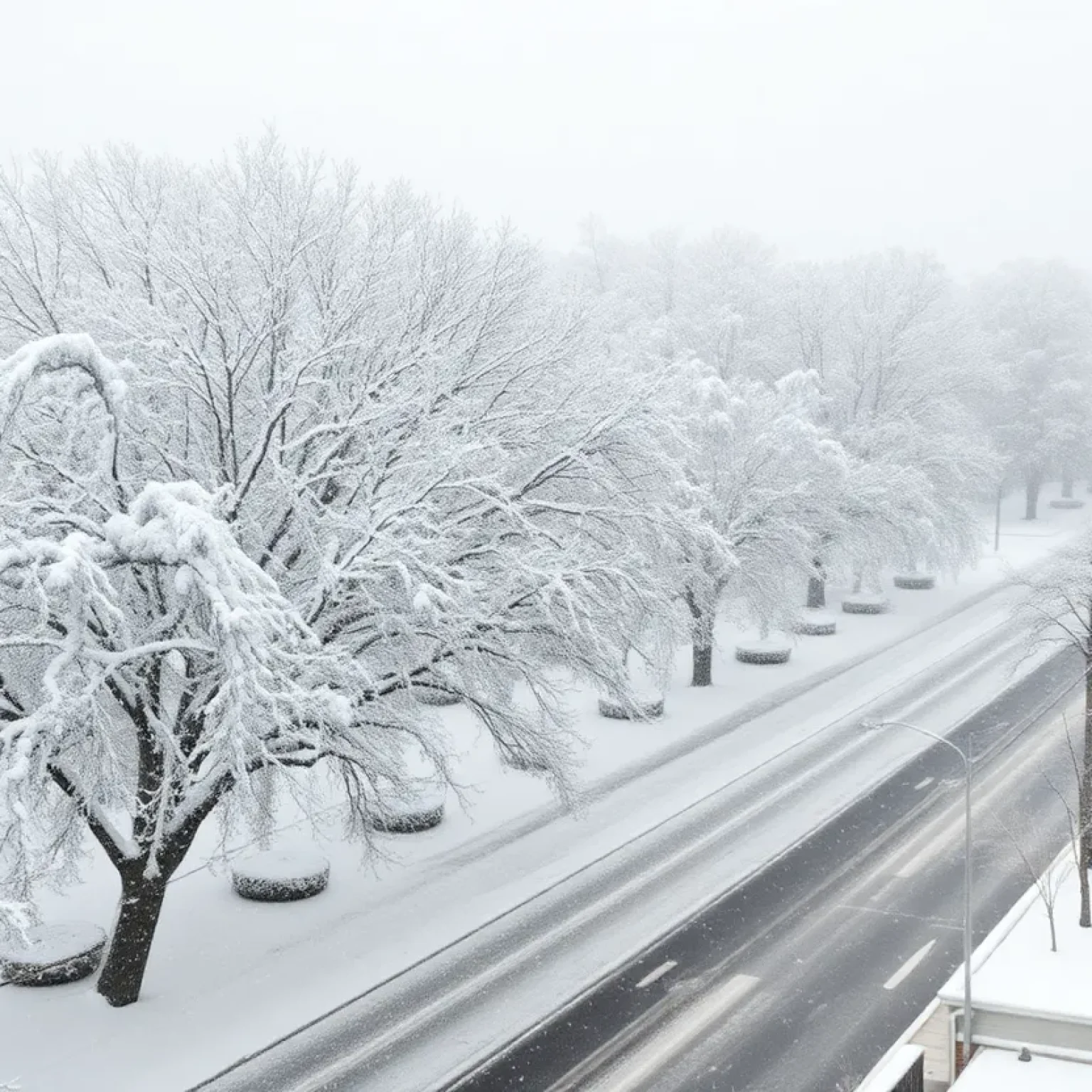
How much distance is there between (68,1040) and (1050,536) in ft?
183

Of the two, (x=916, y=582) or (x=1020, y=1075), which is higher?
(x=916, y=582)

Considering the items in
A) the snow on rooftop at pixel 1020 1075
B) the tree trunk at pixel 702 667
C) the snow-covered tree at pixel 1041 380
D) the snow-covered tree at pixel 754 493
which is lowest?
the snow on rooftop at pixel 1020 1075

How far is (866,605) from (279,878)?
29139mm

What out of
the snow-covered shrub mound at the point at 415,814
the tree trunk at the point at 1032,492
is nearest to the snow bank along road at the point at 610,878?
the snow-covered shrub mound at the point at 415,814

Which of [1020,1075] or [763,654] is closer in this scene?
[1020,1075]

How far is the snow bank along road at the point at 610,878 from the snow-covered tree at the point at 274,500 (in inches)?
102

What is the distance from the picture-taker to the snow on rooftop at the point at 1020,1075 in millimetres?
13695

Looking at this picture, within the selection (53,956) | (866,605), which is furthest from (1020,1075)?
(866,605)

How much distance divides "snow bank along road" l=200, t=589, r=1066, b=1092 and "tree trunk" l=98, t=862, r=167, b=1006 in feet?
7.31

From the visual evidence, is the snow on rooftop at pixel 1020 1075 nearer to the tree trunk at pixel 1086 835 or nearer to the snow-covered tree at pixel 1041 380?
the tree trunk at pixel 1086 835

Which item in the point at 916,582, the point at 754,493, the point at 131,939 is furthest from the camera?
the point at 916,582

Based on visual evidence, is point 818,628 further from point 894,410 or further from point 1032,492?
point 1032,492

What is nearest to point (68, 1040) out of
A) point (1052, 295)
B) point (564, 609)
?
point (564, 609)

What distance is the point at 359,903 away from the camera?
1911 cm
